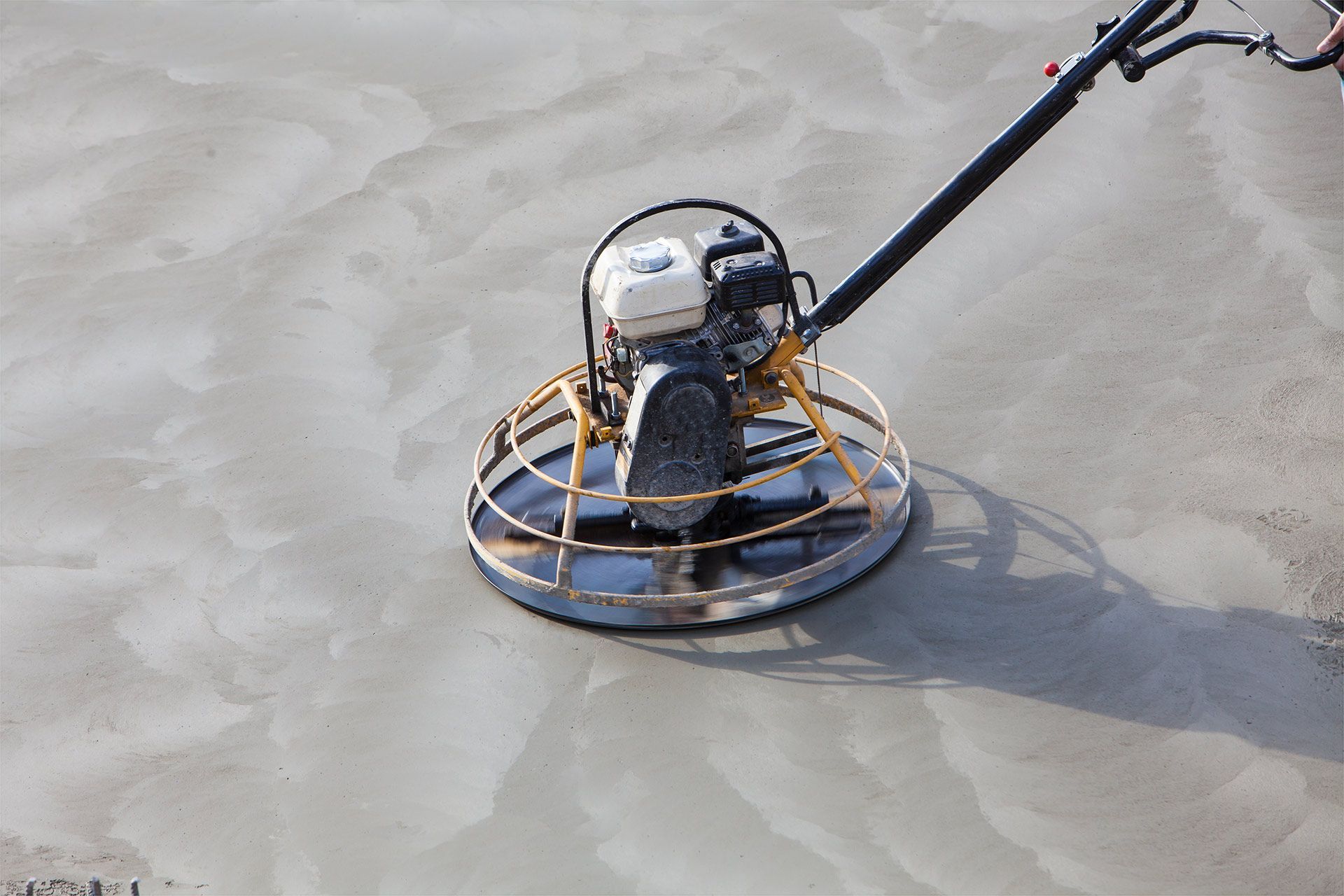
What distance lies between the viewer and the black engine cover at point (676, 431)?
250 inches

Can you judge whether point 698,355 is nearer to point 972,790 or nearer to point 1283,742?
point 972,790

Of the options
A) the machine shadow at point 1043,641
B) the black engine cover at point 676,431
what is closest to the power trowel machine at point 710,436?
the black engine cover at point 676,431

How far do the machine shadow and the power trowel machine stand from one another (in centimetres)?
18

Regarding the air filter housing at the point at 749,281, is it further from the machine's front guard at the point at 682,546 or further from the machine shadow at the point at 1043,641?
the machine shadow at the point at 1043,641

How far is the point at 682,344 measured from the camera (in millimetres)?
6445

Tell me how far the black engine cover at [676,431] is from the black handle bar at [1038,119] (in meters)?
0.61

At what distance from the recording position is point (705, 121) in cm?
1045

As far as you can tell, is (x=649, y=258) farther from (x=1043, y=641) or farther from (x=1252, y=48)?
(x=1252, y=48)

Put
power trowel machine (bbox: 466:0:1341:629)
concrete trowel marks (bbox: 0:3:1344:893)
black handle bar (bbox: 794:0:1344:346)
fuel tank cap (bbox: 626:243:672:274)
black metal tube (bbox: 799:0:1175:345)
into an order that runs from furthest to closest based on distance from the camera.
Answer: fuel tank cap (bbox: 626:243:672:274) < power trowel machine (bbox: 466:0:1341:629) < black metal tube (bbox: 799:0:1175:345) < black handle bar (bbox: 794:0:1344:346) < concrete trowel marks (bbox: 0:3:1344:893)

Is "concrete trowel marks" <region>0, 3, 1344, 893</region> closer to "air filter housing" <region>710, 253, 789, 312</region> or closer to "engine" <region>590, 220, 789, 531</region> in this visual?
"engine" <region>590, 220, 789, 531</region>

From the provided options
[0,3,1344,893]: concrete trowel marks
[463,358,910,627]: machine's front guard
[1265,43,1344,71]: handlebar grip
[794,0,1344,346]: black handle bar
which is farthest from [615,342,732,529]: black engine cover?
[1265,43,1344,71]: handlebar grip

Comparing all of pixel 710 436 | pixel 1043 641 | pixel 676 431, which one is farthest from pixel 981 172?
pixel 1043 641

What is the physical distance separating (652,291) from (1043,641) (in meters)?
2.45

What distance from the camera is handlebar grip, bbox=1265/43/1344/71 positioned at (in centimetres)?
568
